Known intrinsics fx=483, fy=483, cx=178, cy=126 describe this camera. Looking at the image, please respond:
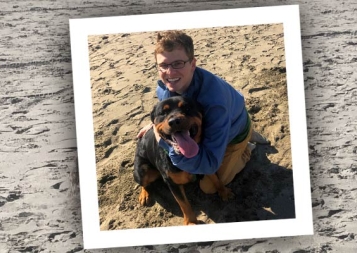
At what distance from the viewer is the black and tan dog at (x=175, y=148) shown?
1506 mm

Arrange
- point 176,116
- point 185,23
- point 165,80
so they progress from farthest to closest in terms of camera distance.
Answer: point 185,23
point 165,80
point 176,116

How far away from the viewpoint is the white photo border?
1.75 meters

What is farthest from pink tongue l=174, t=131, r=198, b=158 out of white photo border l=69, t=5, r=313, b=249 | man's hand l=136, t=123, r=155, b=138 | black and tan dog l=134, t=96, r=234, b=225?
white photo border l=69, t=5, r=313, b=249

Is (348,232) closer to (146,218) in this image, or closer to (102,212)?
(146,218)

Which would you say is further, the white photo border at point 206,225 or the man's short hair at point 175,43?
the white photo border at point 206,225

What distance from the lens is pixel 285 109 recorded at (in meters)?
1.80

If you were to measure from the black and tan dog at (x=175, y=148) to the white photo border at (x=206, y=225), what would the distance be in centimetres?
11

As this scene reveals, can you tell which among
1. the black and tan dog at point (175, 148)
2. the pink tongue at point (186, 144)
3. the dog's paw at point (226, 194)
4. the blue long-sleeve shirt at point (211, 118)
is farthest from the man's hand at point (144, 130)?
the dog's paw at point (226, 194)

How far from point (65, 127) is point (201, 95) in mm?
568

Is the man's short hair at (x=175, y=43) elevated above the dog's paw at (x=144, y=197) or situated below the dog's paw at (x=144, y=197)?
above

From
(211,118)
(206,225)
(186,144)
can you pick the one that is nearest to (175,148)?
(186,144)

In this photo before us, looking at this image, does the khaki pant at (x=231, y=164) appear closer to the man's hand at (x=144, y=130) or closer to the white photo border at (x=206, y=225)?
the white photo border at (x=206, y=225)

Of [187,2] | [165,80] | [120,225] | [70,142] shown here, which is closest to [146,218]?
[120,225]

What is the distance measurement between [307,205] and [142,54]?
82cm
